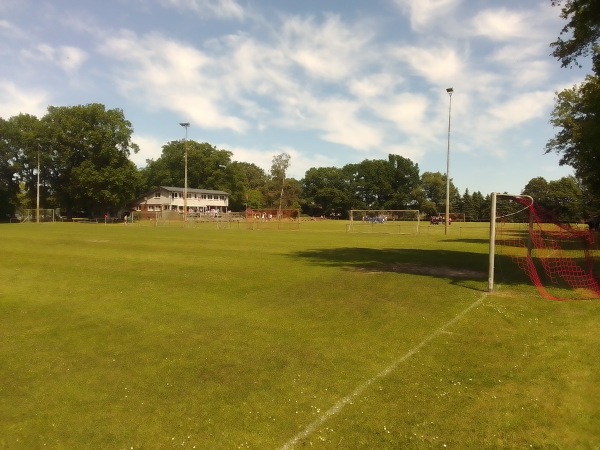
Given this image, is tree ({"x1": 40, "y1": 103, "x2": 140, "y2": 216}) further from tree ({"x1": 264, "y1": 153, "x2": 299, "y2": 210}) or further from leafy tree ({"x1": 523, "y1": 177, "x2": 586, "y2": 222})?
leafy tree ({"x1": 523, "y1": 177, "x2": 586, "y2": 222})

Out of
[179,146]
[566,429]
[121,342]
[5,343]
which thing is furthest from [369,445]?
[179,146]

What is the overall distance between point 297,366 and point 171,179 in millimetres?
110212

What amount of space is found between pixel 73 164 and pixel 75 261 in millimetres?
66555

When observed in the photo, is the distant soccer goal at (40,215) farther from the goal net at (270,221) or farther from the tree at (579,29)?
the tree at (579,29)

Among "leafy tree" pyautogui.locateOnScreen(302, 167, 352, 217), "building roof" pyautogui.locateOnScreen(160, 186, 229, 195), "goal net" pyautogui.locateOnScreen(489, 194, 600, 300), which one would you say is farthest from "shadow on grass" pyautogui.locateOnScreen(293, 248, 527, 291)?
"leafy tree" pyautogui.locateOnScreen(302, 167, 352, 217)

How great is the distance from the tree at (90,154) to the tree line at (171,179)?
0.17 meters

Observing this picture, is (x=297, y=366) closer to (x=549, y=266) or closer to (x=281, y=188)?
(x=549, y=266)

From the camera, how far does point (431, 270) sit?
617 inches

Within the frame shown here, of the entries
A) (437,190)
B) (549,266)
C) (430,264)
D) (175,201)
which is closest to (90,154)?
(175,201)

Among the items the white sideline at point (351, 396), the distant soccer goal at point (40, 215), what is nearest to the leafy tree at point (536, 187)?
the distant soccer goal at point (40, 215)

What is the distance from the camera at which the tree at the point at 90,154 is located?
72.8 m

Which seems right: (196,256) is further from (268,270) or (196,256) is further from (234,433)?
(234,433)

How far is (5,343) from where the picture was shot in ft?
26.5

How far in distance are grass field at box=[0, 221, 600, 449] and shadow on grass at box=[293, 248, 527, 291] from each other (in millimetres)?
1119
